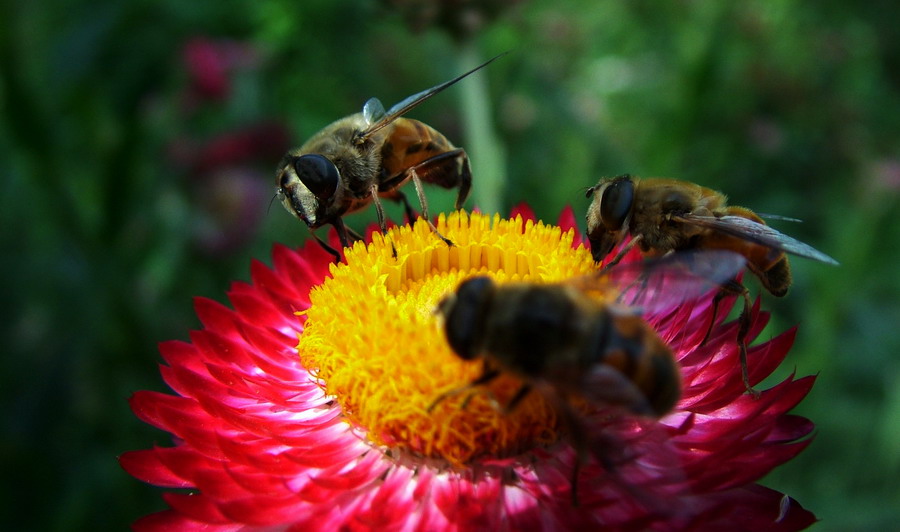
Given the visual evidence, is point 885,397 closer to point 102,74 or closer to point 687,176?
point 687,176

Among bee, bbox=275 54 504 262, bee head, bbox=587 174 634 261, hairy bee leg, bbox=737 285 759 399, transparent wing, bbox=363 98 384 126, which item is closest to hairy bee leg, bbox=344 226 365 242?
bee, bbox=275 54 504 262

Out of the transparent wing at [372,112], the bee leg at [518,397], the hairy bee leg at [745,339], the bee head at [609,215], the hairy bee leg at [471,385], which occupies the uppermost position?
the transparent wing at [372,112]

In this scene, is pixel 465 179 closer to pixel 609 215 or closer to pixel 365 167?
pixel 365 167

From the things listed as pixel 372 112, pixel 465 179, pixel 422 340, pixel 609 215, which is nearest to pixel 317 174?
pixel 372 112

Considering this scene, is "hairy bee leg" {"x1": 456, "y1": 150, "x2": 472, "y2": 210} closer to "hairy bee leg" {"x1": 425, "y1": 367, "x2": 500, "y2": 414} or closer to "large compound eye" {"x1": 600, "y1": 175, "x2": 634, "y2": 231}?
"large compound eye" {"x1": 600, "y1": 175, "x2": 634, "y2": 231}

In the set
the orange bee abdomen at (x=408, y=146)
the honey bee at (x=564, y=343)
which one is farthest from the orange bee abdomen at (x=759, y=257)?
the orange bee abdomen at (x=408, y=146)

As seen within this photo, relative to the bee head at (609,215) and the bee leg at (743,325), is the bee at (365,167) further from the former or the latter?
the bee leg at (743,325)

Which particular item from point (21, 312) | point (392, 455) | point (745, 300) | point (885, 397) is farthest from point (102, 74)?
point (885, 397)
